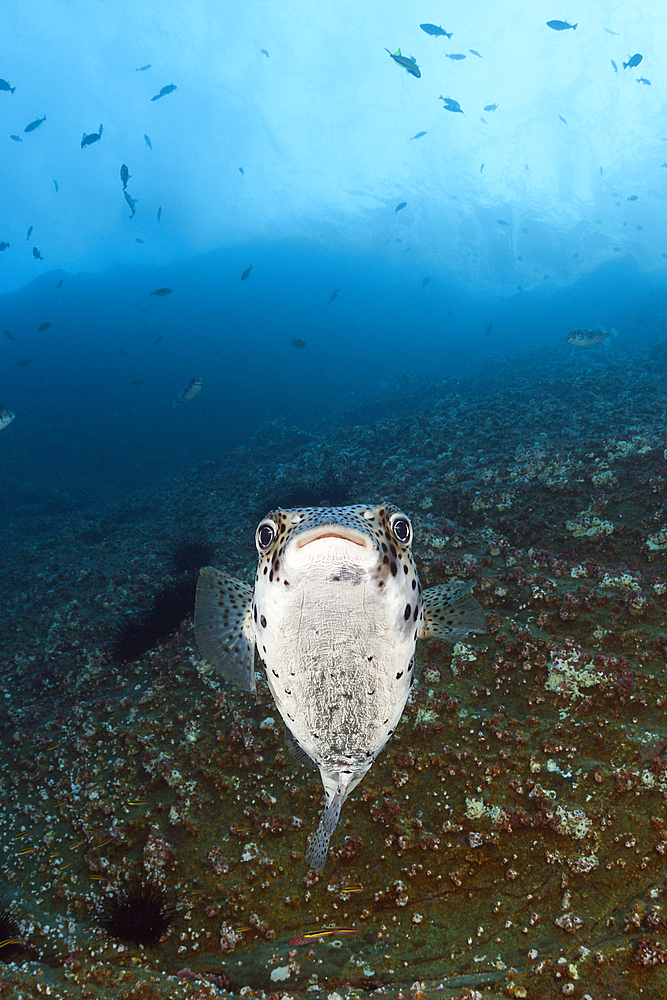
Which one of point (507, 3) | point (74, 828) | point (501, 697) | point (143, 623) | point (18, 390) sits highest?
point (507, 3)

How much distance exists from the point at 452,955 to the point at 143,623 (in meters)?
5.28

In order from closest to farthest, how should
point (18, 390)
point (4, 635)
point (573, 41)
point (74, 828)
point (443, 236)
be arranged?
point (74, 828)
point (4, 635)
point (18, 390)
point (573, 41)
point (443, 236)

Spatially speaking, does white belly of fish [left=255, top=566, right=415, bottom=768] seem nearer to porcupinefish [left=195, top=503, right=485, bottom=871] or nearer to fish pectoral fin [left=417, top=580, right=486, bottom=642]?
porcupinefish [left=195, top=503, right=485, bottom=871]

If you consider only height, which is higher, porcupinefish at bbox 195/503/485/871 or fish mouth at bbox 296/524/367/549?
fish mouth at bbox 296/524/367/549

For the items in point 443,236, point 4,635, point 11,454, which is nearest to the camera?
point 4,635

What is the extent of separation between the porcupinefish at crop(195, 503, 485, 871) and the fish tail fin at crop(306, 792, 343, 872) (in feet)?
0.05

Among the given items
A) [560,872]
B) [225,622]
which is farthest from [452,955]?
[225,622]

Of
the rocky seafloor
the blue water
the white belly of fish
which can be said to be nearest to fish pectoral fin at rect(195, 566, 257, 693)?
the white belly of fish

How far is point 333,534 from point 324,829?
173 cm

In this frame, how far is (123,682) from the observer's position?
5508mm

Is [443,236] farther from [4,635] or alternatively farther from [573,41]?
[4,635]

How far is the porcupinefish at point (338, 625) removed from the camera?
1.50m

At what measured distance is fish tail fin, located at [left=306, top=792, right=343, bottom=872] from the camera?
214 centimetres

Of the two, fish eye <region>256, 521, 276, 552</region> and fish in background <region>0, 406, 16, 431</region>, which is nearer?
fish eye <region>256, 521, 276, 552</region>
